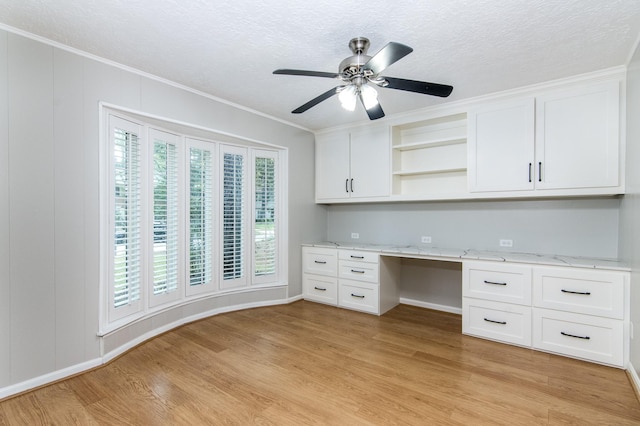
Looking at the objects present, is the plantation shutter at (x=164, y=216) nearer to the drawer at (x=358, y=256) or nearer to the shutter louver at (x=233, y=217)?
the shutter louver at (x=233, y=217)

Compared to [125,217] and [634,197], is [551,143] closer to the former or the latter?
[634,197]

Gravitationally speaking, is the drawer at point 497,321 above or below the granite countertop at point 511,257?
below

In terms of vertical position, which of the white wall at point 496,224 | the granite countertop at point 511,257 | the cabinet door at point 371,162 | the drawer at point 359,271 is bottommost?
the drawer at point 359,271

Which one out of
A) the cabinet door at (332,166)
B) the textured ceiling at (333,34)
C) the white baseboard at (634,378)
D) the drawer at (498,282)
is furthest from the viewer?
the cabinet door at (332,166)

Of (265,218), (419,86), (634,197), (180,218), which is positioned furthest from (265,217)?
(634,197)

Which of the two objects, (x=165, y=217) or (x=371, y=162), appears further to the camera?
(x=371, y=162)

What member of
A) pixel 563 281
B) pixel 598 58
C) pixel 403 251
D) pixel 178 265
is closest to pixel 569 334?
pixel 563 281

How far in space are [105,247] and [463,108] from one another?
372 centimetres

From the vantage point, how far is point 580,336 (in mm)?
2523

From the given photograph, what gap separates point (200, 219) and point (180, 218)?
24cm

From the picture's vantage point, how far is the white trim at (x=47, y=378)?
6.64 ft

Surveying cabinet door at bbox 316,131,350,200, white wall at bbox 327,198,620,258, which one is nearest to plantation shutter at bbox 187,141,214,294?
cabinet door at bbox 316,131,350,200

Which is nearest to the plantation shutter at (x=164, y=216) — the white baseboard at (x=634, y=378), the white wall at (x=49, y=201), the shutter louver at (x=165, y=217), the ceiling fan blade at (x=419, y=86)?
the shutter louver at (x=165, y=217)

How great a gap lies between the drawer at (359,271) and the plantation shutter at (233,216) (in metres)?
1.28
